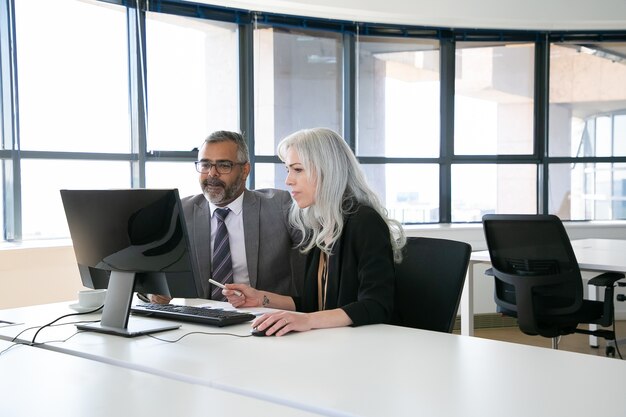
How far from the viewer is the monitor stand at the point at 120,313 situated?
205 centimetres

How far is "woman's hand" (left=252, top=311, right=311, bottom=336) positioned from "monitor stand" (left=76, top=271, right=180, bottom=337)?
310mm

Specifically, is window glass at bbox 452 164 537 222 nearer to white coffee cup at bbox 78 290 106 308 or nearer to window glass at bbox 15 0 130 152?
window glass at bbox 15 0 130 152

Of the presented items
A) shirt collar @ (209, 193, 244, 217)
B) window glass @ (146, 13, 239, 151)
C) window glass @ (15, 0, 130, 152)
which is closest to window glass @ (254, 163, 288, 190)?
window glass @ (146, 13, 239, 151)

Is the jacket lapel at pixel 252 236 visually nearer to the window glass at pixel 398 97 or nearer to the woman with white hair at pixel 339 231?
the woman with white hair at pixel 339 231

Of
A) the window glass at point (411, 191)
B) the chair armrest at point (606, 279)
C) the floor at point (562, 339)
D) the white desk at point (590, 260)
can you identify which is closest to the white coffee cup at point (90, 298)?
the white desk at point (590, 260)

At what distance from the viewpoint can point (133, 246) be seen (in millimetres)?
2066

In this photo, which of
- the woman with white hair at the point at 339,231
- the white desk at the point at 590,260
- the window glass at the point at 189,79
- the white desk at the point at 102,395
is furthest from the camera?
the window glass at the point at 189,79

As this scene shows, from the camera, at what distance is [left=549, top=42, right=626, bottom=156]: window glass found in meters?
6.09

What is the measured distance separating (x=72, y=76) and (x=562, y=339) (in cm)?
392

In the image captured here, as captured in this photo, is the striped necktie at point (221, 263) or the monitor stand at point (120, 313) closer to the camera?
the monitor stand at point (120, 313)

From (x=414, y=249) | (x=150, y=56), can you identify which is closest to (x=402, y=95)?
(x=150, y=56)

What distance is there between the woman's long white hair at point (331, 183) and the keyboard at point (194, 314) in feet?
1.24

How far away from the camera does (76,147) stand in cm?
450

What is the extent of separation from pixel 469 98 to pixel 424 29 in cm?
71
